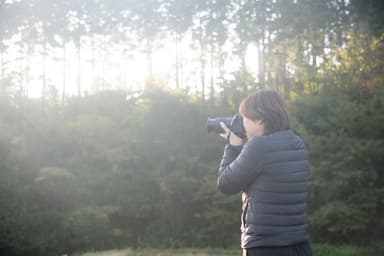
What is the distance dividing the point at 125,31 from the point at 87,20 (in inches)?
77.0

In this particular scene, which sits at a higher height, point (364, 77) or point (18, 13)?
point (18, 13)

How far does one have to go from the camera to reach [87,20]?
2478 centimetres

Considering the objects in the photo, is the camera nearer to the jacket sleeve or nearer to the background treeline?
the jacket sleeve

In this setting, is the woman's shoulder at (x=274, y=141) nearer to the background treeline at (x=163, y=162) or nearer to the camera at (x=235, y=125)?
the camera at (x=235, y=125)

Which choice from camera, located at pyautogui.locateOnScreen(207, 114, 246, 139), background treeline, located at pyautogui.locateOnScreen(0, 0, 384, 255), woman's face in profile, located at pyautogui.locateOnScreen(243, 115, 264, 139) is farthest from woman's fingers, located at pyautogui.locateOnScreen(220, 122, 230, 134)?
background treeline, located at pyautogui.locateOnScreen(0, 0, 384, 255)

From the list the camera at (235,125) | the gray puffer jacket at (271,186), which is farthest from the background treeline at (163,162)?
the gray puffer jacket at (271,186)

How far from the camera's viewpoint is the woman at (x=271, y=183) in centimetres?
218

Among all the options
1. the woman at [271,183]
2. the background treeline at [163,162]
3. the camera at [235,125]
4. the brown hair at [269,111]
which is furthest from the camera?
the background treeline at [163,162]

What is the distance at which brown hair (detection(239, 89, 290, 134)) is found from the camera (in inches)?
90.0

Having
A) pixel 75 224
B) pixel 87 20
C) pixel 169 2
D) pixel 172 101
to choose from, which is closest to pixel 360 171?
pixel 172 101

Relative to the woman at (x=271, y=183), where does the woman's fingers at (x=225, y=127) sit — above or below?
above

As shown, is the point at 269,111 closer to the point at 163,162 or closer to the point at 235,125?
the point at 235,125

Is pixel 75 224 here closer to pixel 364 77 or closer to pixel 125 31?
pixel 364 77

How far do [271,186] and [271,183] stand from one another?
14 millimetres
